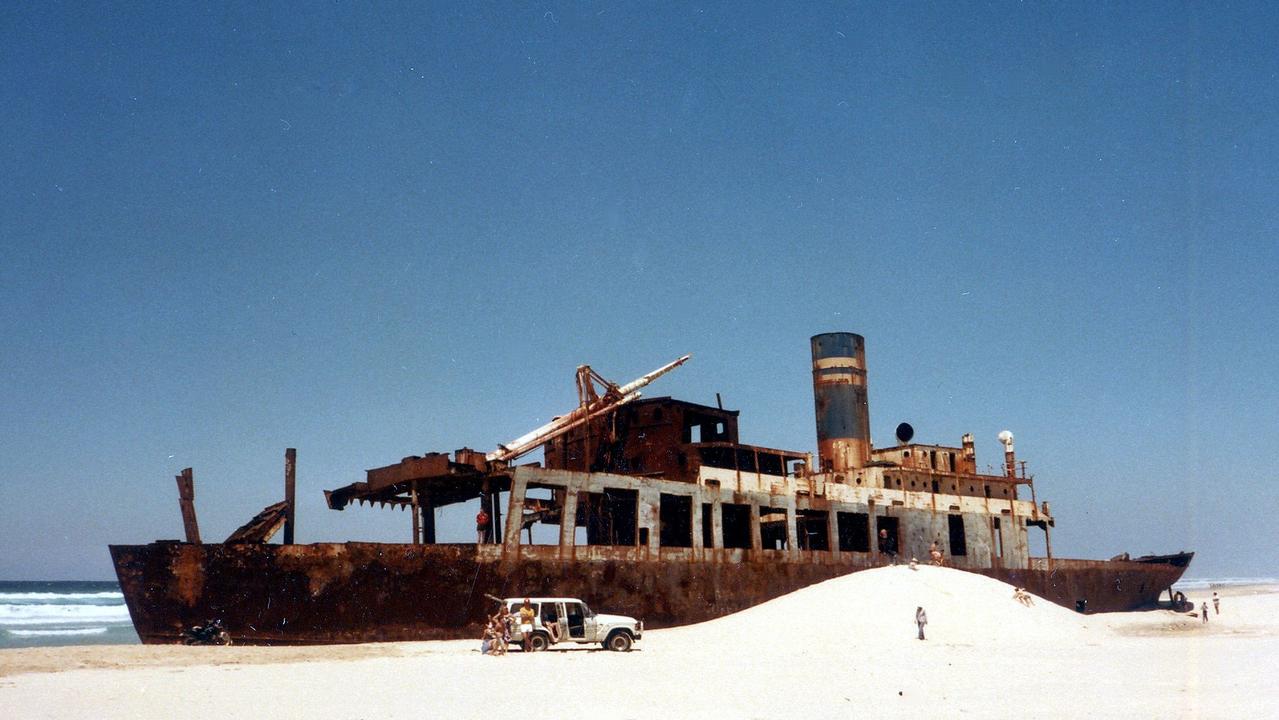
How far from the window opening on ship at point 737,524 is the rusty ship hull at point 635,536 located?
0.14 m

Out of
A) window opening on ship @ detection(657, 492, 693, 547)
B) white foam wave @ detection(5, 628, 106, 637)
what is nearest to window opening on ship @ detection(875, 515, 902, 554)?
window opening on ship @ detection(657, 492, 693, 547)

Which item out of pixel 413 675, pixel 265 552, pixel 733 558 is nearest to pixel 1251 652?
pixel 733 558

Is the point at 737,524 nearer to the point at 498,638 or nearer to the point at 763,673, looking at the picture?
the point at 498,638

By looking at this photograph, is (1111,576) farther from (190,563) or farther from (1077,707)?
(190,563)

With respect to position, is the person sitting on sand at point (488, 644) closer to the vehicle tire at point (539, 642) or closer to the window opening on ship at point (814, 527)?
the vehicle tire at point (539, 642)

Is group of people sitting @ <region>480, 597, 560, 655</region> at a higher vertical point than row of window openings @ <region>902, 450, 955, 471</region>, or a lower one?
lower

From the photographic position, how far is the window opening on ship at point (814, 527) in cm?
3409

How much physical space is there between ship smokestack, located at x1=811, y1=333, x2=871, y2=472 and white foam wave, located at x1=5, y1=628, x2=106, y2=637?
44.1 meters

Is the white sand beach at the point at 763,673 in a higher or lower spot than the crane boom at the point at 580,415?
lower

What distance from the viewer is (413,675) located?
17.0 meters

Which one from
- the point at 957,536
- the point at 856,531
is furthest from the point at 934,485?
the point at 856,531

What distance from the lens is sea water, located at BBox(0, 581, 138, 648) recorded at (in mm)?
52906

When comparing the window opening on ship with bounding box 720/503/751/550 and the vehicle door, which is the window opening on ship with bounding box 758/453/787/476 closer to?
the window opening on ship with bounding box 720/503/751/550

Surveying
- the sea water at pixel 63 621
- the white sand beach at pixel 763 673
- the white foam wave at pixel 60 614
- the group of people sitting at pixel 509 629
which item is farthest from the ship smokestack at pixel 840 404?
the white foam wave at pixel 60 614
